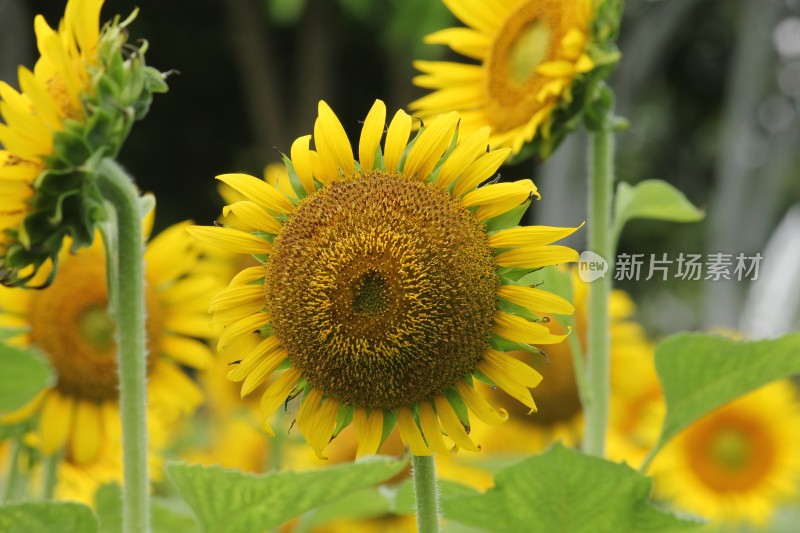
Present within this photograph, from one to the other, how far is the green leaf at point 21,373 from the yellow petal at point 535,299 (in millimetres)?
332

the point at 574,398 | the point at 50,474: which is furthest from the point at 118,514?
the point at 574,398

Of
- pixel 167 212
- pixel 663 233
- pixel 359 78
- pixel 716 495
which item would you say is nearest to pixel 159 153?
pixel 167 212

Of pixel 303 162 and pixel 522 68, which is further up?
pixel 522 68

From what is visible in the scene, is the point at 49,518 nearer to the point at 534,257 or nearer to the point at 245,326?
the point at 245,326

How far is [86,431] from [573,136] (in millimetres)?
4054

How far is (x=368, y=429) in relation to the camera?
0.77 m

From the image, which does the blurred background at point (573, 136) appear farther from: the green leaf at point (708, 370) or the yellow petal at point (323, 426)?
the yellow petal at point (323, 426)

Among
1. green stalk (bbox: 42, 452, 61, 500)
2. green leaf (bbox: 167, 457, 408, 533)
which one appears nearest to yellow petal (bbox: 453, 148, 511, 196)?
green leaf (bbox: 167, 457, 408, 533)

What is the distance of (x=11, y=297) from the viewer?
1.27 metres

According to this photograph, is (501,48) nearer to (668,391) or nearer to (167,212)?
(668,391)

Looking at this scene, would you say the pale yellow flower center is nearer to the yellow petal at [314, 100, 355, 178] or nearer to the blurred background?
the yellow petal at [314, 100, 355, 178]

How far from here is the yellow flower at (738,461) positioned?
6.74 feet

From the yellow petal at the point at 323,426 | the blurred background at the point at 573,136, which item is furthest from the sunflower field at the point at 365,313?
the blurred background at the point at 573,136

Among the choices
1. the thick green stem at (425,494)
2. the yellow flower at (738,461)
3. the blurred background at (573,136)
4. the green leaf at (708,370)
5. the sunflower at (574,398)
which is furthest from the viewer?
the blurred background at (573,136)
